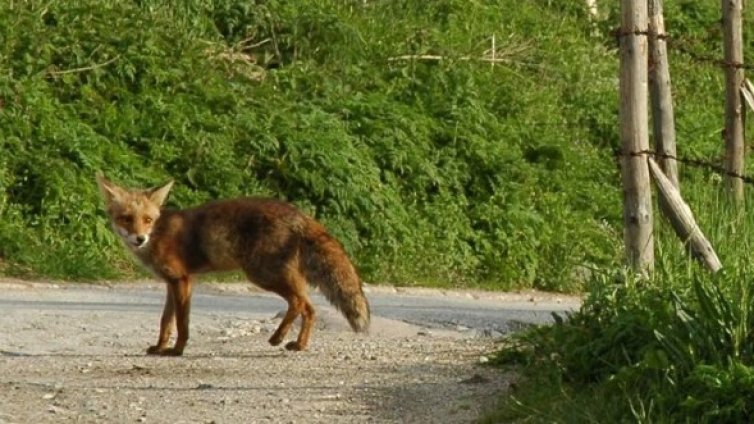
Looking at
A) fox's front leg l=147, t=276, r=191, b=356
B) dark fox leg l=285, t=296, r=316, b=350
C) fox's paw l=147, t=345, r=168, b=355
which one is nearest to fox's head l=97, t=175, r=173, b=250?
fox's front leg l=147, t=276, r=191, b=356

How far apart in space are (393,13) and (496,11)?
1771 mm

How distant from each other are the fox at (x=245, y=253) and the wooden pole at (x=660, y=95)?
2.16 meters

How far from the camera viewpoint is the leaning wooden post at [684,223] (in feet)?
32.0

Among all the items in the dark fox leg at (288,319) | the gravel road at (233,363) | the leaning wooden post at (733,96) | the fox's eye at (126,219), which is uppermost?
the leaning wooden post at (733,96)

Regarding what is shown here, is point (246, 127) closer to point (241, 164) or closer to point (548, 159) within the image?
point (241, 164)

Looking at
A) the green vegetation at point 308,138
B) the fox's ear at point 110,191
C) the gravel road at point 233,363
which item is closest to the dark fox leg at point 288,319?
the gravel road at point 233,363

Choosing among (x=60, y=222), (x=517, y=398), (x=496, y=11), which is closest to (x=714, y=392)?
(x=517, y=398)

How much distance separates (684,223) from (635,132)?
0.58m

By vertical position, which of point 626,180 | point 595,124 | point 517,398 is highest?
point 595,124

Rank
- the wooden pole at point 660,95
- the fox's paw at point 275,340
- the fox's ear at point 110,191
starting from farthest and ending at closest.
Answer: the fox's ear at point 110,191 → the fox's paw at point 275,340 → the wooden pole at point 660,95

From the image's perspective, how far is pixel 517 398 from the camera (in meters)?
8.76

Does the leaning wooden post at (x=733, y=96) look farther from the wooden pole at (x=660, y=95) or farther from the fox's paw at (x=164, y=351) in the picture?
the fox's paw at (x=164, y=351)

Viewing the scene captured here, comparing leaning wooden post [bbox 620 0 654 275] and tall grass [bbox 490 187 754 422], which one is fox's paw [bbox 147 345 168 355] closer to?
tall grass [bbox 490 187 754 422]

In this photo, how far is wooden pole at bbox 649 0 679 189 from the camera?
10.7 metres
